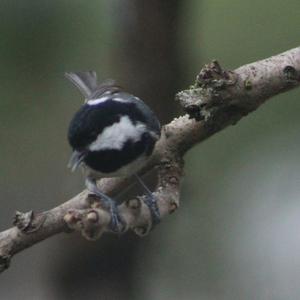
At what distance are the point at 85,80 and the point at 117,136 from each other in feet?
1.84

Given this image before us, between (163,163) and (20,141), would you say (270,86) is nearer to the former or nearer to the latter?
Answer: (163,163)

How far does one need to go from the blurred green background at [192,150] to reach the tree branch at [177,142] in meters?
0.69

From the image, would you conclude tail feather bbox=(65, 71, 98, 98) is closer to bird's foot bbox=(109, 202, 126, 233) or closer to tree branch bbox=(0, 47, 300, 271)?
tree branch bbox=(0, 47, 300, 271)

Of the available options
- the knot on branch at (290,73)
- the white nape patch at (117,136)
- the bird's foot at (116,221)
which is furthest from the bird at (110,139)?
the knot on branch at (290,73)

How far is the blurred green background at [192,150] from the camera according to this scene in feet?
7.24

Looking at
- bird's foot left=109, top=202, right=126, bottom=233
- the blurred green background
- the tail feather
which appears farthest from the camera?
the blurred green background

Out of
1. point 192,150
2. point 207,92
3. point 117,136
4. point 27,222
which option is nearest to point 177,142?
point 117,136

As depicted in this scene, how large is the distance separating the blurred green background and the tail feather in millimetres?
240

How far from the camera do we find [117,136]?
1430 mm

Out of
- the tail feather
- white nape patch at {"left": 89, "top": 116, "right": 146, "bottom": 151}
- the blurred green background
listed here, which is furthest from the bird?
the blurred green background

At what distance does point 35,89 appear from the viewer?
3.60 m

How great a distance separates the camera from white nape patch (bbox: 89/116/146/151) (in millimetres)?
1423

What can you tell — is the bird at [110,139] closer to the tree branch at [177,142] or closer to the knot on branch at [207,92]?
the tree branch at [177,142]

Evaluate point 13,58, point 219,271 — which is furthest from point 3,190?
point 219,271
